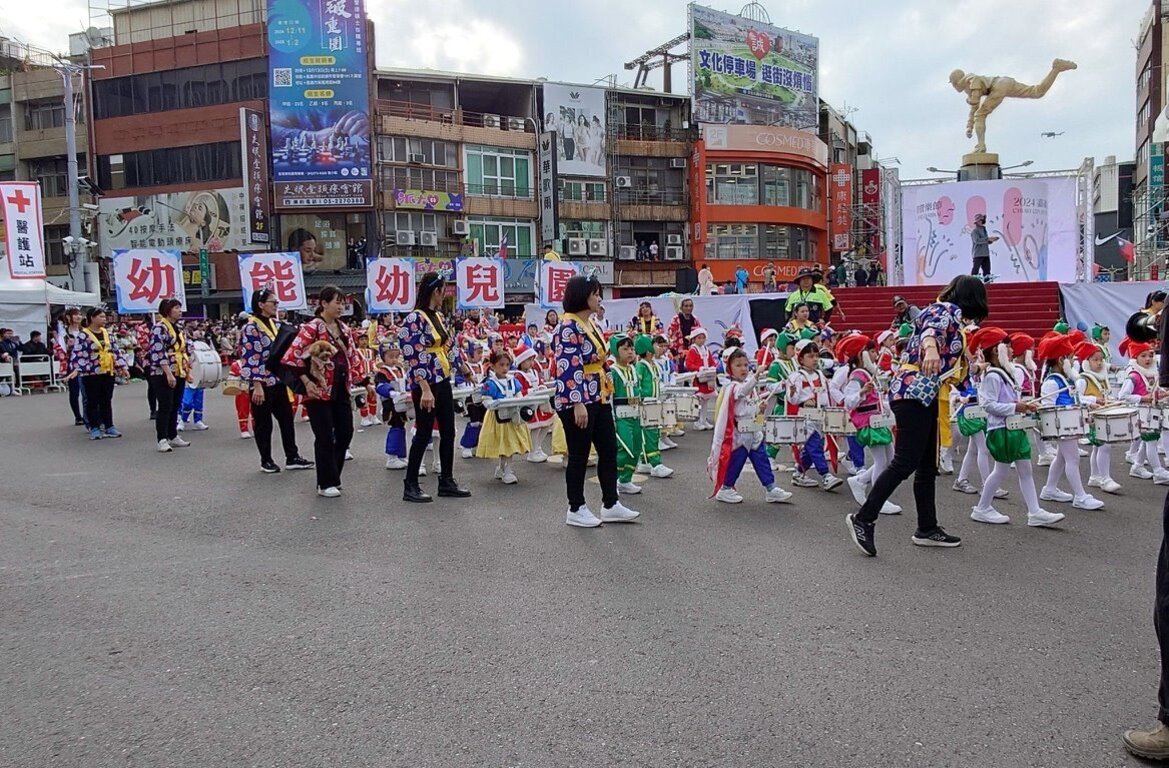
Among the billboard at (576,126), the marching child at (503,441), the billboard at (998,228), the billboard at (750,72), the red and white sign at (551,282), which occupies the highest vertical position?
the billboard at (750,72)

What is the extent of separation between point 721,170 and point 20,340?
103 ft

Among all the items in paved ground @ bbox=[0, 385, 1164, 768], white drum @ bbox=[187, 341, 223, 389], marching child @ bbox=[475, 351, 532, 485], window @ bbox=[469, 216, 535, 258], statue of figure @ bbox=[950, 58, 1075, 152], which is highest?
statue of figure @ bbox=[950, 58, 1075, 152]

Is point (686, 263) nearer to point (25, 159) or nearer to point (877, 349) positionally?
point (25, 159)

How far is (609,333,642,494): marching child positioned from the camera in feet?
27.5

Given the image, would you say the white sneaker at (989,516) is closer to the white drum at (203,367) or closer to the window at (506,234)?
the white drum at (203,367)

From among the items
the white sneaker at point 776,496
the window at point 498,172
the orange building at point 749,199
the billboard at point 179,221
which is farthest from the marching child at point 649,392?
the orange building at point 749,199

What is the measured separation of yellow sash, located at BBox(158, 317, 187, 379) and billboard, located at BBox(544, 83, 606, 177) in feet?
98.4

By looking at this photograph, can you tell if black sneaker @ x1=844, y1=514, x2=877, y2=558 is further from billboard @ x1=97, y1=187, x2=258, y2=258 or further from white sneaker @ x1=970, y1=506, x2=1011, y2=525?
billboard @ x1=97, y1=187, x2=258, y2=258

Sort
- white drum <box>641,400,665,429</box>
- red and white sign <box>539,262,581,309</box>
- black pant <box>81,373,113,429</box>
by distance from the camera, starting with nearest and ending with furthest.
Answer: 1. white drum <box>641,400,665,429</box>
2. black pant <box>81,373,113,429</box>
3. red and white sign <box>539,262,581,309</box>

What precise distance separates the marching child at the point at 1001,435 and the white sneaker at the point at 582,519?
3.01 metres

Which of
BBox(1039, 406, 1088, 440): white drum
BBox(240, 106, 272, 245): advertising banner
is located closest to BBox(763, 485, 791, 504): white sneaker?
BBox(1039, 406, 1088, 440): white drum

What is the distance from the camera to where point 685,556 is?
6070mm

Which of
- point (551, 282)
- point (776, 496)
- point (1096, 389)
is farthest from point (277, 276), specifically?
point (1096, 389)

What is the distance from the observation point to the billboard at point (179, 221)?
120ft
